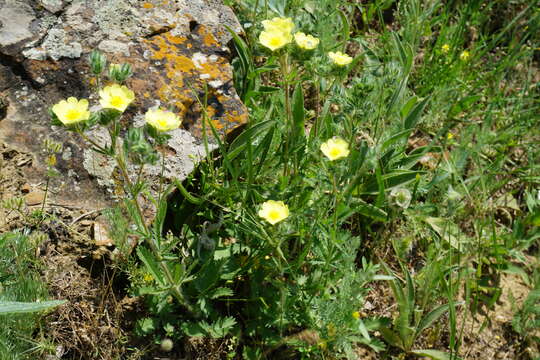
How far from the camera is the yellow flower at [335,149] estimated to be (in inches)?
75.7

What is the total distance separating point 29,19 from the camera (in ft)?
7.64

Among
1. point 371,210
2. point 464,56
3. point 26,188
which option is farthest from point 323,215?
point 464,56

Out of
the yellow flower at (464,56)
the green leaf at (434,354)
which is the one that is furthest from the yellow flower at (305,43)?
Result: the yellow flower at (464,56)

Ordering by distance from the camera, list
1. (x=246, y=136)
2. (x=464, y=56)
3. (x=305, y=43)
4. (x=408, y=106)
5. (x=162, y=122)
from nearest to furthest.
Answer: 1. (x=162, y=122)
2. (x=305, y=43)
3. (x=246, y=136)
4. (x=408, y=106)
5. (x=464, y=56)

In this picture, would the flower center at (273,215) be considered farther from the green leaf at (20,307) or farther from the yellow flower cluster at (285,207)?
the green leaf at (20,307)

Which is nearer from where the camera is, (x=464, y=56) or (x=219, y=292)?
(x=219, y=292)

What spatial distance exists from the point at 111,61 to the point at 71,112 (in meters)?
0.76

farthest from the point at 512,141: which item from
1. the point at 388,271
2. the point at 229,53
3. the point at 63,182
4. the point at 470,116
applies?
the point at 63,182

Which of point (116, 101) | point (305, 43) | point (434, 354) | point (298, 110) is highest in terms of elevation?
point (305, 43)

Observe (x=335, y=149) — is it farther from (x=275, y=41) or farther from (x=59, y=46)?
(x=59, y=46)

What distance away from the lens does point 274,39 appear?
6.63ft

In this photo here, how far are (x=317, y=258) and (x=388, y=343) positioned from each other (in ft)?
2.00

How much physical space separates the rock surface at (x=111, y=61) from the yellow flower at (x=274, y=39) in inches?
12.9

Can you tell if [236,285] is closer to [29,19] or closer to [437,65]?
[29,19]
